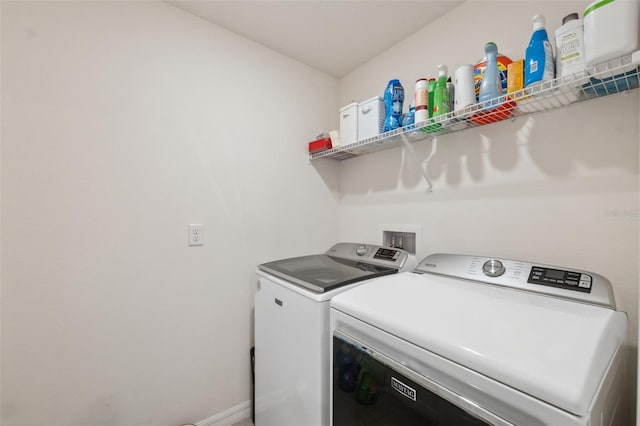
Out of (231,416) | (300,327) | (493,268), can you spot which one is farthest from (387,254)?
(231,416)

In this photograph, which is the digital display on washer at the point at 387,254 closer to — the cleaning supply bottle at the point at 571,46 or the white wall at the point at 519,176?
the white wall at the point at 519,176

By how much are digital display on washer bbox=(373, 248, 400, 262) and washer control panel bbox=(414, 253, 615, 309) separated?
0.20 m

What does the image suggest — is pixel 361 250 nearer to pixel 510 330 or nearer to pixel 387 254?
pixel 387 254

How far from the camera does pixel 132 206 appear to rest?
1.42 meters

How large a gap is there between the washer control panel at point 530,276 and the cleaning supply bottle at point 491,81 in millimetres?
680

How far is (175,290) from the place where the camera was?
60.9 inches

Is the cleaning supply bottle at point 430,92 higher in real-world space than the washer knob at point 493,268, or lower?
higher

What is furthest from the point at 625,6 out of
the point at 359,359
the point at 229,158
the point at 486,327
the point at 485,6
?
the point at 229,158

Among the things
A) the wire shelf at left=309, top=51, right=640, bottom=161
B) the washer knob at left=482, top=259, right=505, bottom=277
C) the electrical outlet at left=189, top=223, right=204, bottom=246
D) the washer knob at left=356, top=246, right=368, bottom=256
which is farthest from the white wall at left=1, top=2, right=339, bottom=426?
the washer knob at left=482, top=259, right=505, bottom=277

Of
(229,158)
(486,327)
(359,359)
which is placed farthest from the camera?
(229,158)

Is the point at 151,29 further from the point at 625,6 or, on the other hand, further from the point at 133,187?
the point at 625,6

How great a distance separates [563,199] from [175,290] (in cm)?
199

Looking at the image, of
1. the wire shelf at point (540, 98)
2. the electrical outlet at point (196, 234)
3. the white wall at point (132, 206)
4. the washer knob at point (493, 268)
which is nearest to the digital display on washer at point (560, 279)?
the washer knob at point (493, 268)

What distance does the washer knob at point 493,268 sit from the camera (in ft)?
3.74
